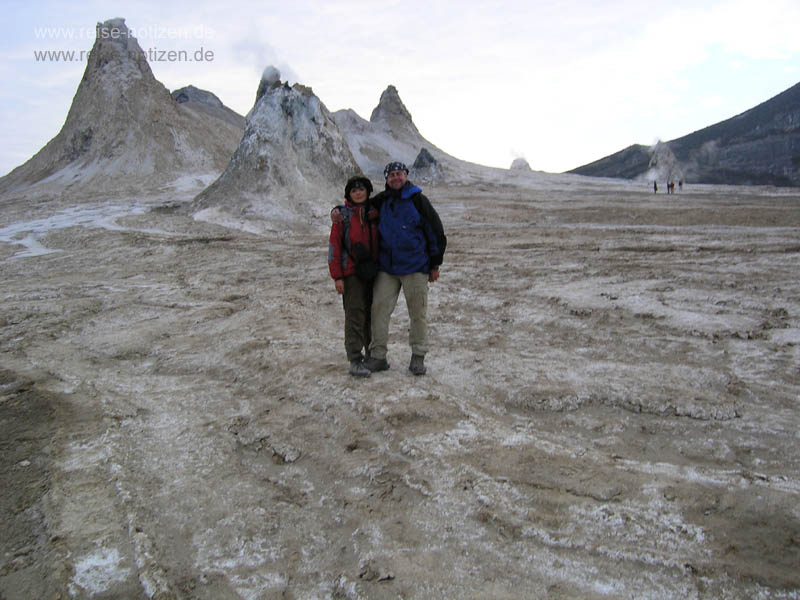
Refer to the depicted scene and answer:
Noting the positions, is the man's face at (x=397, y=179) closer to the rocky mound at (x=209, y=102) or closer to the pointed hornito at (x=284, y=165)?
the pointed hornito at (x=284, y=165)

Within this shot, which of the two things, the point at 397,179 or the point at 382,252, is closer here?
the point at 397,179

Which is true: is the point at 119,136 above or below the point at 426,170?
above

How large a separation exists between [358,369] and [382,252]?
2.82 feet

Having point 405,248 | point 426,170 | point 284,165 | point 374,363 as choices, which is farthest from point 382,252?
point 426,170

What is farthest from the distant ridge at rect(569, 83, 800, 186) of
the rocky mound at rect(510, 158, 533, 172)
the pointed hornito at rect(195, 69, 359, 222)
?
the pointed hornito at rect(195, 69, 359, 222)

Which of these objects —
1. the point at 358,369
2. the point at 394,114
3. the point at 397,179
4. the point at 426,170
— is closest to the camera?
the point at 397,179

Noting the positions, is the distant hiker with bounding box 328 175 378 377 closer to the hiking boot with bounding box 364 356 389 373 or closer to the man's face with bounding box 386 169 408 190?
the hiking boot with bounding box 364 356 389 373

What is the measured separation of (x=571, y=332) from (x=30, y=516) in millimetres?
4362

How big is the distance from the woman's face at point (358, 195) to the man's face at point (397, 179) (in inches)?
7.7

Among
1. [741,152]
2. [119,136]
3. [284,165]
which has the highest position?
[119,136]

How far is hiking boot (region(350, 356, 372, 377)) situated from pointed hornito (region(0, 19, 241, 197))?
2975 centimetres

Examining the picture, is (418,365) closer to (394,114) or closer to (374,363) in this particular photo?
(374,363)

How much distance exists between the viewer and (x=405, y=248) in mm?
3852

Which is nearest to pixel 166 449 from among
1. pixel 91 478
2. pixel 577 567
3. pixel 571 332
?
pixel 91 478
